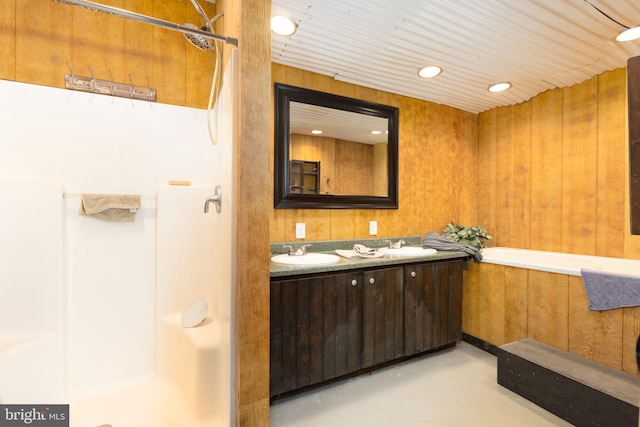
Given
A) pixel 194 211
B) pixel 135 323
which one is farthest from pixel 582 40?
pixel 135 323

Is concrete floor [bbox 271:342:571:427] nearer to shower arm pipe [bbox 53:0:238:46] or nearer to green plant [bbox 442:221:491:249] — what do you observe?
green plant [bbox 442:221:491:249]

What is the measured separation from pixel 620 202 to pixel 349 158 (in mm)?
2161

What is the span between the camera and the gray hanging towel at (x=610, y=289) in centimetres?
167

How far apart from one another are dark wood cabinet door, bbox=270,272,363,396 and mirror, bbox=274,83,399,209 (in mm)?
712

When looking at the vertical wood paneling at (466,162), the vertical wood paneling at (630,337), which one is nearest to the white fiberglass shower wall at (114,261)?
the vertical wood paneling at (630,337)

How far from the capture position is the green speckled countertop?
170 cm

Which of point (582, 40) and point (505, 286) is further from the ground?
point (582, 40)

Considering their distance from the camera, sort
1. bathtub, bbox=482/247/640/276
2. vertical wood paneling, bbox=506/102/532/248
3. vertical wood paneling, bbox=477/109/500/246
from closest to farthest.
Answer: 1. bathtub, bbox=482/247/640/276
2. vertical wood paneling, bbox=506/102/532/248
3. vertical wood paneling, bbox=477/109/500/246

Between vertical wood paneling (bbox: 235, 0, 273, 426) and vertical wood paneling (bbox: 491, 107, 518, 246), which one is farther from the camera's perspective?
vertical wood paneling (bbox: 491, 107, 518, 246)

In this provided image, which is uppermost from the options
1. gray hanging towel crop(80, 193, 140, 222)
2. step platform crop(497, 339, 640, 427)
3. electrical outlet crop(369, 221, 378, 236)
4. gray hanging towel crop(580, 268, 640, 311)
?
gray hanging towel crop(80, 193, 140, 222)

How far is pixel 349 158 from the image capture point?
7.99ft

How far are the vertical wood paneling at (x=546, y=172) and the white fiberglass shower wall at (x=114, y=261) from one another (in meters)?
2.88

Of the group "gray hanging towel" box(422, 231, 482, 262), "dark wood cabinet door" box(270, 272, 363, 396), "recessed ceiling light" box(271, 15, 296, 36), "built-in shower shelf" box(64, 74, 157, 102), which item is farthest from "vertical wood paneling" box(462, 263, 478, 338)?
"built-in shower shelf" box(64, 74, 157, 102)

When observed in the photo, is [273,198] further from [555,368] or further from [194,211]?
[555,368]
